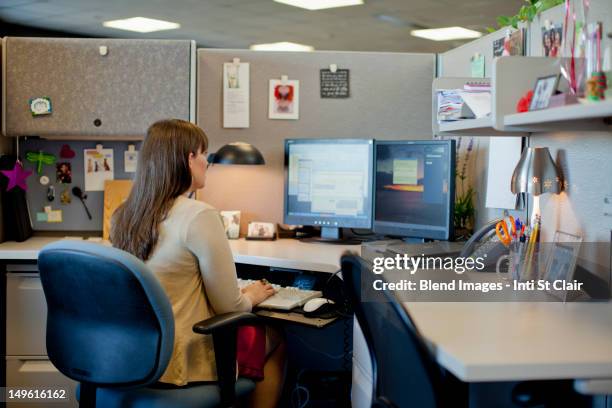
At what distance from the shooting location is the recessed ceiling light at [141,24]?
261 inches

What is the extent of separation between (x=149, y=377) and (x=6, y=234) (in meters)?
1.41

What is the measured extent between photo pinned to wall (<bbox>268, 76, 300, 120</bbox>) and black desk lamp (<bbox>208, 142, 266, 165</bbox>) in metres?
0.24

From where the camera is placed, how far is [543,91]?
4.57ft

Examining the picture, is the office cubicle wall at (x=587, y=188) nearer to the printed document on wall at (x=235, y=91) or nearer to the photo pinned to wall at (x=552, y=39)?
the photo pinned to wall at (x=552, y=39)

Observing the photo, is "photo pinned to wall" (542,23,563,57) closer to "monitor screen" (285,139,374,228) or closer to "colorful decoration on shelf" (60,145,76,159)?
"monitor screen" (285,139,374,228)

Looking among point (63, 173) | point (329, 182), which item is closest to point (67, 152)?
point (63, 173)

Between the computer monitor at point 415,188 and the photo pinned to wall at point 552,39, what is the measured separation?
47 centimetres

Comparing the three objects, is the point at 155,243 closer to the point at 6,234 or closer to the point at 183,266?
the point at 183,266

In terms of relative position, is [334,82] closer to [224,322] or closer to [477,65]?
[477,65]

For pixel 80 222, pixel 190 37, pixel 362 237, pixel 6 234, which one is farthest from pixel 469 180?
pixel 190 37

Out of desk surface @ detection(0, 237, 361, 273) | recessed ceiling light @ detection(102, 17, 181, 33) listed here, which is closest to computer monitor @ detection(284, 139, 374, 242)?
desk surface @ detection(0, 237, 361, 273)

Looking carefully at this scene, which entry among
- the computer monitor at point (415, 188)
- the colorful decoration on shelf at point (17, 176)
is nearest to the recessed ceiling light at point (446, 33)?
the computer monitor at point (415, 188)

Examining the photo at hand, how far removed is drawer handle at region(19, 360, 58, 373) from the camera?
7.40 ft

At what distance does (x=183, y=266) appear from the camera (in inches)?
61.2
